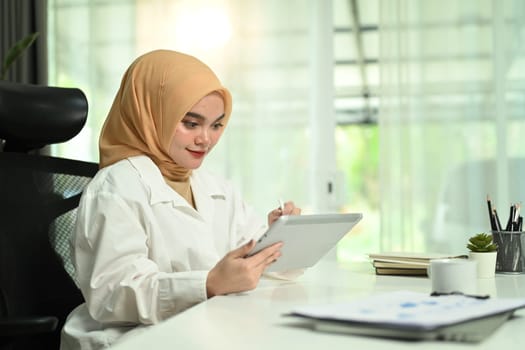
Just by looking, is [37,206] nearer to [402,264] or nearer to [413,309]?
[402,264]

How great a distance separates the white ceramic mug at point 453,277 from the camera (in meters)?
1.28

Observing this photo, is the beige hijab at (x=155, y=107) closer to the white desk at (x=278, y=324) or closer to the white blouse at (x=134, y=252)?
the white blouse at (x=134, y=252)

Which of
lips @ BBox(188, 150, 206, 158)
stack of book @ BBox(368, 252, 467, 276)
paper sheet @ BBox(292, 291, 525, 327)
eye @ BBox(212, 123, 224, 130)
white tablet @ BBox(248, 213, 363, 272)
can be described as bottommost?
stack of book @ BBox(368, 252, 467, 276)

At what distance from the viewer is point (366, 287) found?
59.0 inches

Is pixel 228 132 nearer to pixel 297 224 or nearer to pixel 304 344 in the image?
pixel 297 224

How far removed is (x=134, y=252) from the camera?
1.53 meters

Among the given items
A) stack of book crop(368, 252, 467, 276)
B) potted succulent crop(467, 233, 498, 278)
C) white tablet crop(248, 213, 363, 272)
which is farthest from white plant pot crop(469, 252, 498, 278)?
white tablet crop(248, 213, 363, 272)

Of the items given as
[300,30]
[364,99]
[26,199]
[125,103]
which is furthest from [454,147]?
[26,199]

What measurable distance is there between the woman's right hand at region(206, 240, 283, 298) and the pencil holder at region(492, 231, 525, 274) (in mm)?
648

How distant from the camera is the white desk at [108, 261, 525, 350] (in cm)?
90

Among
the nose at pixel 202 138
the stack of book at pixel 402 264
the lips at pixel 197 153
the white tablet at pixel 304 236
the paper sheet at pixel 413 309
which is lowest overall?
the stack of book at pixel 402 264

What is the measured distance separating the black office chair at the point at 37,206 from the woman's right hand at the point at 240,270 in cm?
45

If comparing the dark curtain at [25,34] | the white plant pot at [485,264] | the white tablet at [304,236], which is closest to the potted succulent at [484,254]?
the white plant pot at [485,264]

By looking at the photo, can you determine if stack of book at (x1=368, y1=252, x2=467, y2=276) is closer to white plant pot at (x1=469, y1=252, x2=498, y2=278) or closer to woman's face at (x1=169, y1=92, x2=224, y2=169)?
white plant pot at (x1=469, y1=252, x2=498, y2=278)
